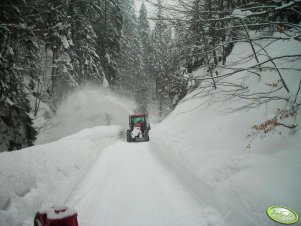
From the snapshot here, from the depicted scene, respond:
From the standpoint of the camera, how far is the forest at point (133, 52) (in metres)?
5.45

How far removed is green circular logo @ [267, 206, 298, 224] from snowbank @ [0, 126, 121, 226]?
2.67 meters

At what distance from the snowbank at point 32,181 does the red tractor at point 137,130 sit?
1110 centimetres

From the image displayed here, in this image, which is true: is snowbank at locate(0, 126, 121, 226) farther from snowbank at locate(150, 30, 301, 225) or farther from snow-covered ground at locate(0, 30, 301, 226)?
snowbank at locate(150, 30, 301, 225)

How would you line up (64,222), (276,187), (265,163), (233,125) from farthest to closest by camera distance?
1. (233,125)
2. (265,163)
3. (276,187)
4. (64,222)

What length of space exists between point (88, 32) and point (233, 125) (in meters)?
22.2

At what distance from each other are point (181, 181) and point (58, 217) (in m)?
5.12

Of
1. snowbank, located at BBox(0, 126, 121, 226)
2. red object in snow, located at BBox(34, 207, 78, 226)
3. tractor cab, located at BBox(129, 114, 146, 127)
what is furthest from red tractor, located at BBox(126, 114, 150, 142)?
red object in snow, located at BBox(34, 207, 78, 226)

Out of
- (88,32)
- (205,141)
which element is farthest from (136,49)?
(205,141)

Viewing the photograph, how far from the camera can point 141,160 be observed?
10.7 meters

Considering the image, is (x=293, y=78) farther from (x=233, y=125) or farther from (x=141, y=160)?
(x=141, y=160)

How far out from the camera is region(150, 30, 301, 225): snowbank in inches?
156

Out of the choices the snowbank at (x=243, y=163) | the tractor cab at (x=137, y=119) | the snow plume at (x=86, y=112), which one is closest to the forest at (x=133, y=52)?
the snowbank at (x=243, y=163)

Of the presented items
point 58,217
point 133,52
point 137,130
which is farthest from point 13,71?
point 133,52

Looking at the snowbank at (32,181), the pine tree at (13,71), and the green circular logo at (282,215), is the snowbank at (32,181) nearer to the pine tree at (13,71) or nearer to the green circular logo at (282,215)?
the pine tree at (13,71)
